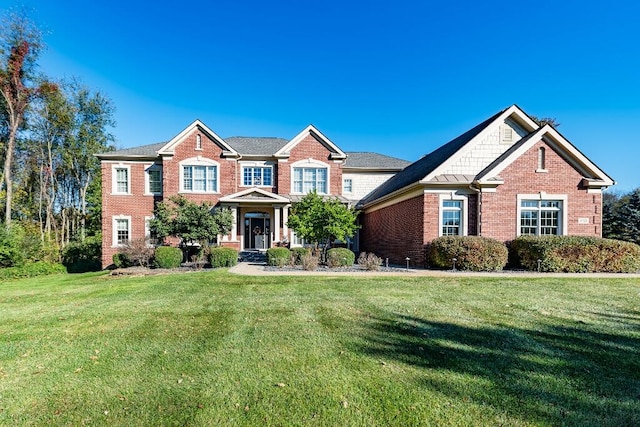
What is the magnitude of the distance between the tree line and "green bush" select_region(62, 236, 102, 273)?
117 centimetres

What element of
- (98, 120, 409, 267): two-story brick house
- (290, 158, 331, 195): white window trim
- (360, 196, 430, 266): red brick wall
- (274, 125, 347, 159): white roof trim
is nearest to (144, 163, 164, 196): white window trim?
(98, 120, 409, 267): two-story brick house

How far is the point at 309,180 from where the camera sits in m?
20.8

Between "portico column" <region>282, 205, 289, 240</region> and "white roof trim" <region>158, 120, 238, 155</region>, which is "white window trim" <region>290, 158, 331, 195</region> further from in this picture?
"white roof trim" <region>158, 120, 238, 155</region>

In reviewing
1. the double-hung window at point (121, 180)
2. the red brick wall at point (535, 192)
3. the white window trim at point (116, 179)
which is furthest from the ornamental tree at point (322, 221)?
the double-hung window at point (121, 180)

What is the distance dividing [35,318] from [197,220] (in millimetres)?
9211

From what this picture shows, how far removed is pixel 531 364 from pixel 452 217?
1095 cm

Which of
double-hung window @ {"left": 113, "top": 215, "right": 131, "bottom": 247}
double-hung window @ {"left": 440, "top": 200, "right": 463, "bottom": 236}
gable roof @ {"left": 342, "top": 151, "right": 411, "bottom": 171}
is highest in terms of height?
gable roof @ {"left": 342, "top": 151, "right": 411, "bottom": 171}

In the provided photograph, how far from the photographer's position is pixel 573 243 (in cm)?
1249

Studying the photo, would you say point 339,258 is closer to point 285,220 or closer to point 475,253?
point 475,253

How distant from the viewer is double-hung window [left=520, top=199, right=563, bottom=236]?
46.3 feet

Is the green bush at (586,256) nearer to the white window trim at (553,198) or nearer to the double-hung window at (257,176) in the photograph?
the white window trim at (553,198)

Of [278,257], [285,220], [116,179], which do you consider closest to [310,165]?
[285,220]

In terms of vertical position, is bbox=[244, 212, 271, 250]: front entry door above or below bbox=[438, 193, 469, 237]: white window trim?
below

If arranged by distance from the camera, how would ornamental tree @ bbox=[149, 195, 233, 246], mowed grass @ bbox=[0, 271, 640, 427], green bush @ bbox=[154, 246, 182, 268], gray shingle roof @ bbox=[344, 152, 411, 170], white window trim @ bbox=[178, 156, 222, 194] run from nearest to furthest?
1. mowed grass @ bbox=[0, 271, 640, 427]
2. green bush @ bbox=[154, 246, 182, 268]
3. ornamental tree @ bbox=[149, 195, 233, 246]
4. white window trim @ bbox=[178, 156, 222, 194]
5. gray shingle roof @ bbox=[344, 152, 411, 170]
